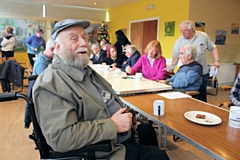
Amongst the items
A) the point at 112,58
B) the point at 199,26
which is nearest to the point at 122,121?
the point at 112,58

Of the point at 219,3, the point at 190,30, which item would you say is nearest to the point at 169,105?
the point at 190,30

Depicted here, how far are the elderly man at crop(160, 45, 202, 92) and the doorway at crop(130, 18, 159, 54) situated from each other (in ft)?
13.0

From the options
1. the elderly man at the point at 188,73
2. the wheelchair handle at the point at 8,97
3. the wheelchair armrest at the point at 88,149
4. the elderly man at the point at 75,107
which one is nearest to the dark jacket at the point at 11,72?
the elderly man at the point at 188,73

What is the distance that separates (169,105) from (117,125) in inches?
26.5

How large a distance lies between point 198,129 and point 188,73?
1.35m

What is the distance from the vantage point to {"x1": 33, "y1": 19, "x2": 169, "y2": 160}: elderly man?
993 millimetres

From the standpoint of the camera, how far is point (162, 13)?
5.88 m

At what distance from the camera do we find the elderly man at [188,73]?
8.06 ft

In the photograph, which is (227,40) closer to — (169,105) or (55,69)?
(169,105)

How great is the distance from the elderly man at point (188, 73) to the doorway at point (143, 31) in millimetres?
3956

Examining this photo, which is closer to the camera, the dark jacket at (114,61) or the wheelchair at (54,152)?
the wheelchair at (54,152)

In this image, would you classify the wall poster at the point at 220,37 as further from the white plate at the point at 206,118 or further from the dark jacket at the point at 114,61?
the white plate at the point at 206,118

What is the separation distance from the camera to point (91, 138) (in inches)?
40.4

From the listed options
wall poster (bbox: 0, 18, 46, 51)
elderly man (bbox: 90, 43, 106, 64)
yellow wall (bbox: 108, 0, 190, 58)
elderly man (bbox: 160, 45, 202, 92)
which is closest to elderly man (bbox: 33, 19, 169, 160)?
elderly man (bbox: 160, 45, 202, 92)
